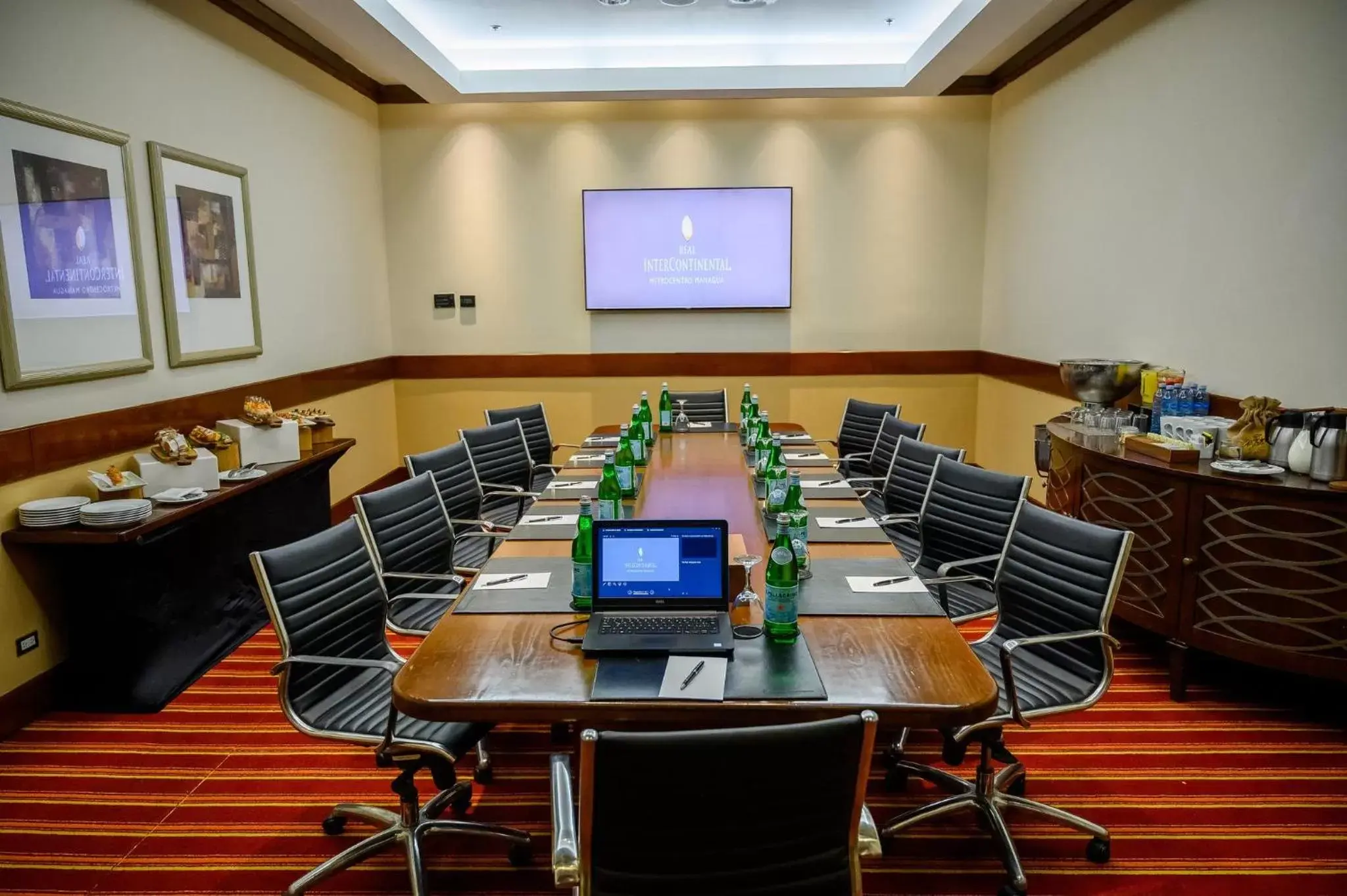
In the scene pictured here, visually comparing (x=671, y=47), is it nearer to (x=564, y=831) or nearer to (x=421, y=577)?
(x=421, y=577)

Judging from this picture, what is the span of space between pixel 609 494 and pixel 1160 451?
220 cm

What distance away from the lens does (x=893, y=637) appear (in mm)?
1928

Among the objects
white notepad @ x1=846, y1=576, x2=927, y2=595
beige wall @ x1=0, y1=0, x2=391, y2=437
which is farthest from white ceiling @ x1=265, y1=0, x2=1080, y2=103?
white notepad @ x1=846, y1=576, x2=927, y2=595

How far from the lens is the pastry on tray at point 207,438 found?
3850 mm

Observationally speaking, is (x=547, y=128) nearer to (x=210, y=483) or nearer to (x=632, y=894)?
(x=210, y=483)

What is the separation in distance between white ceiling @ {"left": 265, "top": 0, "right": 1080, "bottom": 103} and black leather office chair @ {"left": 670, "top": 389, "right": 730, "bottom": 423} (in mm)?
2226

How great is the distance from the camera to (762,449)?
3467 mm

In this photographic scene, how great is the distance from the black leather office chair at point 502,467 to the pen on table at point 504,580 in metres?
1.60

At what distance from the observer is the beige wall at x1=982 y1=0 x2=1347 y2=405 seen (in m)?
3.26

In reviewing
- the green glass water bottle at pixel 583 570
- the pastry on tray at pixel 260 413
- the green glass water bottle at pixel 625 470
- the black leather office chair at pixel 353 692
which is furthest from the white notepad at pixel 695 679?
the pastry on tray at pixel 260 413

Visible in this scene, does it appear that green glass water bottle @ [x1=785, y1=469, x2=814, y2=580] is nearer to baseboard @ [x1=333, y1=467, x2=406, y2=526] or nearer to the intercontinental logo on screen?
baseboard @ [x1=333, y1=467, x2=406, y2=526]

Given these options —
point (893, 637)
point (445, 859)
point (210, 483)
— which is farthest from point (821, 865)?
point (210, 483)

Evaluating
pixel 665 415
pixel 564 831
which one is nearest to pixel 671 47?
pixel 665 415

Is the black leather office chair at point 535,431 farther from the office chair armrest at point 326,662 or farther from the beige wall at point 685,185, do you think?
the office chair armrest at point 326,662
